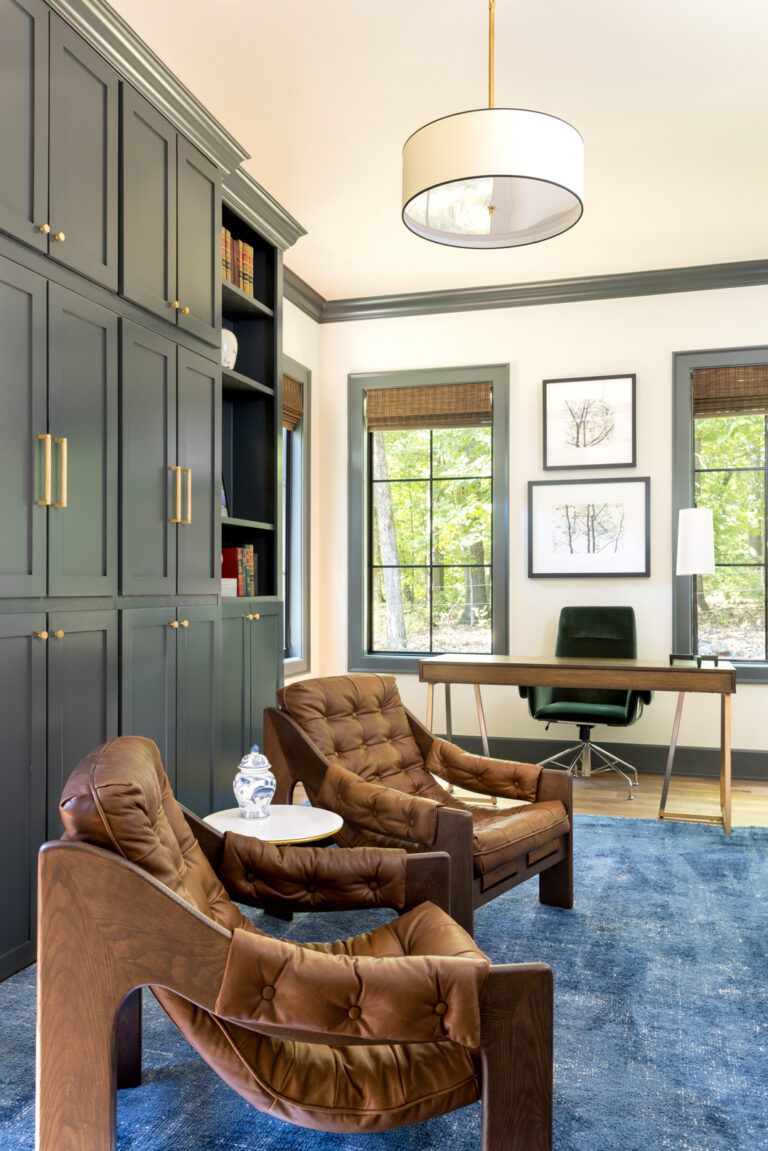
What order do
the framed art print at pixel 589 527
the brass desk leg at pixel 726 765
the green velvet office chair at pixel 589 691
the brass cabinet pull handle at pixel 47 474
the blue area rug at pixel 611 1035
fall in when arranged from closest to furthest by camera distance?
the blue area rug at pixel 611 1035 < the brass cabinet pull handle at pixel 47 474 < the brass desk leg at pixel 726 765 < the green velvet office chair at pixel 589 691 < the framed art print at pixel 589 527

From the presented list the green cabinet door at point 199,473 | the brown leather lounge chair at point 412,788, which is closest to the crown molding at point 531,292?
the green cabinet door at point 199,473

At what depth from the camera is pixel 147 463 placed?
311 centimetres

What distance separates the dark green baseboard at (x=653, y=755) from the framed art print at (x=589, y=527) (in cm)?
105

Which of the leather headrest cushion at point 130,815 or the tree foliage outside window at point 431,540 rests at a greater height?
the tree foliage outside window at point 431,540

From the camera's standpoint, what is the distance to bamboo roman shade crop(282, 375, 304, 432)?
17.2 ft

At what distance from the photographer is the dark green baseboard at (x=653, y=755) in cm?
497

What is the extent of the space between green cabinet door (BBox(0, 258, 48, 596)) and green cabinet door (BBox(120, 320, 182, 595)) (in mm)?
450

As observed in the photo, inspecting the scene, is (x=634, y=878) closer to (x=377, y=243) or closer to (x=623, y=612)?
(x=623, y=612)

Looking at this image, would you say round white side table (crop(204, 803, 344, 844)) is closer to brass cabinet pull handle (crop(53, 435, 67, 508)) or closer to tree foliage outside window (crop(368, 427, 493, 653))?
brass cabinet pull handle (crop(53, 435, 67, 508))

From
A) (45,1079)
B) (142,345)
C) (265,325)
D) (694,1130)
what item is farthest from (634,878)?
(265,325)

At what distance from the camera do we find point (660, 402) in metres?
5.12

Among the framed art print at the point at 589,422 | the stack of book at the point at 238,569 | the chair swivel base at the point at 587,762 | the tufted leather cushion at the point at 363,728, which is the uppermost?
the framed art print at the point at 589,422

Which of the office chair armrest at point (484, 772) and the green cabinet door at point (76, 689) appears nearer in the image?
the green cabinet door at point (76, 689)

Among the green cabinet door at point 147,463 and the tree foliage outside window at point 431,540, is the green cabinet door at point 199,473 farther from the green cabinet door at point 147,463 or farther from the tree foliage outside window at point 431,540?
the tree foliage outside window at point 431,540
